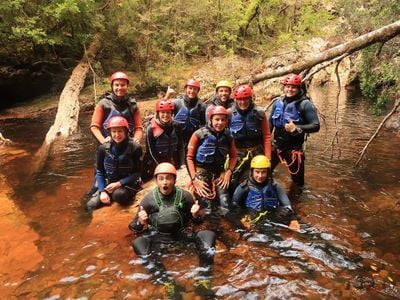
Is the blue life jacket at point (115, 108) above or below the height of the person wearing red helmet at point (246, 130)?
above

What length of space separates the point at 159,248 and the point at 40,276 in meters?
1.67

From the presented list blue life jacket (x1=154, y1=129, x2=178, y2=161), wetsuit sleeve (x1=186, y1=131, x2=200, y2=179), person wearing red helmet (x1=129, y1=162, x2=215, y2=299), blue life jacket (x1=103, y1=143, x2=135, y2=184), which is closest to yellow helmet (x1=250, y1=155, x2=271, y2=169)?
wetsuit sleeve (x1=186, y1=131, x2=200, y2=179)

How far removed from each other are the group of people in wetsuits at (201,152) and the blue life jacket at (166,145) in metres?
0.02

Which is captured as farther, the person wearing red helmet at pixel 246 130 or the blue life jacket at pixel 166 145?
the blue life jacket at pixel 166 145

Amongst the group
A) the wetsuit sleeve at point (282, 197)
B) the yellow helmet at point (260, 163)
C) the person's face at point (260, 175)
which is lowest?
the wetsuit sleeve at point (282, 197)

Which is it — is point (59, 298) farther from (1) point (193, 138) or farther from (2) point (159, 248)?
(1) point (193, 138)

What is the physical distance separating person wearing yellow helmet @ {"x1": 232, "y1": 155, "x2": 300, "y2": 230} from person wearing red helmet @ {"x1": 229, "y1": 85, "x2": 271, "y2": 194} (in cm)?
72

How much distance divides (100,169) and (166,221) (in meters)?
1.98

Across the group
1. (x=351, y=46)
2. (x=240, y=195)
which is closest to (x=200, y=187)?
(x=240, y=195)

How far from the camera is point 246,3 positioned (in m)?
27.0

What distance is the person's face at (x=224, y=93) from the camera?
8.09m

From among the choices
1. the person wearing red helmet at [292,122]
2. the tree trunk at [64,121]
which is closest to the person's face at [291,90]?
the person wearing red helmet at [292,122]

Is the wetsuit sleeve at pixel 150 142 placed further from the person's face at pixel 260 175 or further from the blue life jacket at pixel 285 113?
the blue life jacket at pixel 285 113

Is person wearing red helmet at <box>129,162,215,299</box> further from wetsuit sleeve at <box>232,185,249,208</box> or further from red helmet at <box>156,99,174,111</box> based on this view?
red helmet at <box>156,99,174,111</box>
